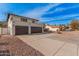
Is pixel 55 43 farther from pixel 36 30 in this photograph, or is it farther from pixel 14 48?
pixel 14 48

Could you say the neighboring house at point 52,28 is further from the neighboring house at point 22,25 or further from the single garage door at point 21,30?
the single garage door at point 21,30

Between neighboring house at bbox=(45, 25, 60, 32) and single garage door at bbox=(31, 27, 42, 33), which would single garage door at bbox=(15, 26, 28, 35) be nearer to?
single garage door at bbox=(31, 27, 42, 33)

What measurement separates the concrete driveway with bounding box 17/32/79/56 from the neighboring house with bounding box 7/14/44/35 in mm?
182

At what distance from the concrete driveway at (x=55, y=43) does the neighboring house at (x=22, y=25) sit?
182mm

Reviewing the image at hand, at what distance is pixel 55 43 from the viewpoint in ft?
17.3

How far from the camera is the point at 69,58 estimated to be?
195 inches

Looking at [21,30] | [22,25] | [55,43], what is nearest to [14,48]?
[21,30]

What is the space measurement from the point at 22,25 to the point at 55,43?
1053mm

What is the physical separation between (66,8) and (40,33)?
100 cm

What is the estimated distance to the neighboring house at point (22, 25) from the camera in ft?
17.3

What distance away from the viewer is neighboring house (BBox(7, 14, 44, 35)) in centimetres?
527

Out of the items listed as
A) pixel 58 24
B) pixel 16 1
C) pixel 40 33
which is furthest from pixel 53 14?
pixel 16 1

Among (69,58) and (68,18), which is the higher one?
(68,18)

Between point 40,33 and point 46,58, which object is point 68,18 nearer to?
point 40,33
